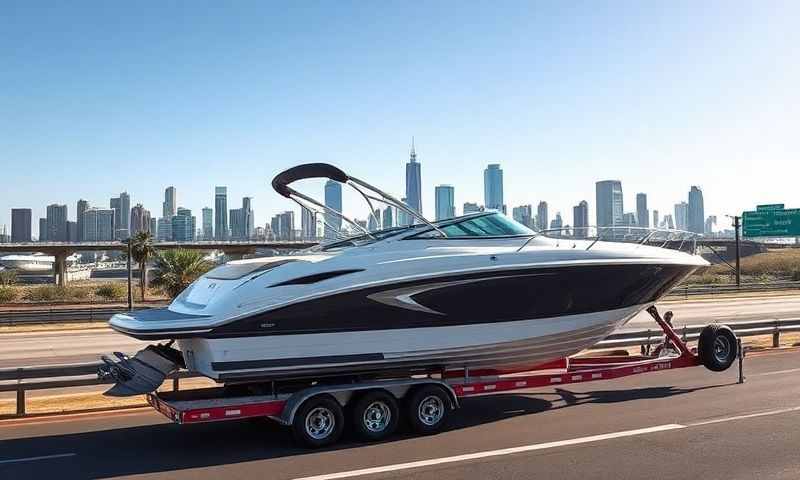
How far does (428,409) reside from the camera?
9414 millimetres

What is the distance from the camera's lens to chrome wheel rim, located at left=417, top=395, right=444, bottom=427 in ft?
30.7

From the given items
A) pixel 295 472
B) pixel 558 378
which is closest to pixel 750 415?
pixel 558 378

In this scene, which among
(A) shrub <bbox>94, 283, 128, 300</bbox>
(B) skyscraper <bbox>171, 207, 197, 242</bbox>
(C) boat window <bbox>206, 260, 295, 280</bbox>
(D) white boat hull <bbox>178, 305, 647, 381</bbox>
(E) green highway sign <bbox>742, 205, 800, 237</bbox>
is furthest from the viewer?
(B) skyscraper <bbox>171, 207, 197, 242</bbox>

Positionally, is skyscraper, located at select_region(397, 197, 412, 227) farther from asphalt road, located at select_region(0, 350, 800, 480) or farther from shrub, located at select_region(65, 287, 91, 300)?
shrub, located at select_region(65, 287, 91, 300)

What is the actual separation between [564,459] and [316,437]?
2944 mm

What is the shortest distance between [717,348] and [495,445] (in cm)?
611

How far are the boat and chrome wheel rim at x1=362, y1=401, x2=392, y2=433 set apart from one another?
1.71ft

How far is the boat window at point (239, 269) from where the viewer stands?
955cm

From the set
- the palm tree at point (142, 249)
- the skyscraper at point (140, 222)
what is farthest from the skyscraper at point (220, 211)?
the palm tree at point (142, 249)

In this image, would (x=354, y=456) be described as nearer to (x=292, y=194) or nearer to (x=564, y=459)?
(x=564, y=459)

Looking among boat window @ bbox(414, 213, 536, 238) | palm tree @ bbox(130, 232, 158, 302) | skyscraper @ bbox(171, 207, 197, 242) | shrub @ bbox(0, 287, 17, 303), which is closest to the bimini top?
boat window @ bbox(414, 213, 536, 238)

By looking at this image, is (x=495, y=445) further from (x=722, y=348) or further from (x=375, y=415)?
(x=722, y=348)

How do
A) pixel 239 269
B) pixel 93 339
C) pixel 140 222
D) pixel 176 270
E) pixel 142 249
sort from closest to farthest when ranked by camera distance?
1. pixel 239 269
2. pixel 93 339
3. pixel 176 270
4. pixel 142 249
5. pixel 140 222

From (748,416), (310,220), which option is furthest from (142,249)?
(748,416)
